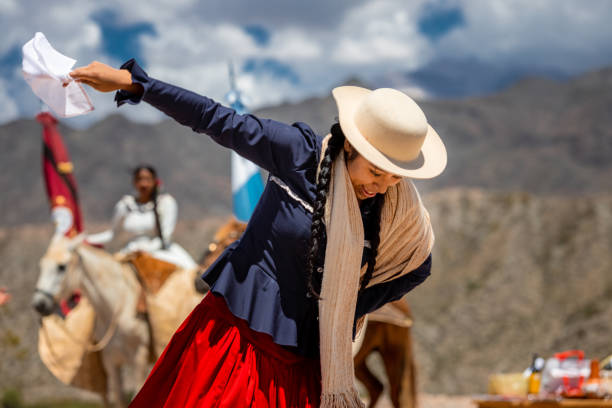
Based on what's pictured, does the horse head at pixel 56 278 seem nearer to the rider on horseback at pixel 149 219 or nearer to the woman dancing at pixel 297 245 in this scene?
the rider on horseback at pixel 149 219

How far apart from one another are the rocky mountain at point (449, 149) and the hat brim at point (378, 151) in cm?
5683

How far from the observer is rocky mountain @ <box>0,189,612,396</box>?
73.2 feet

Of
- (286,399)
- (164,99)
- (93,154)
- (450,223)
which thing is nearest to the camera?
(164,99)

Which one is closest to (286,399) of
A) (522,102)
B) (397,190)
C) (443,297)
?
(397,190)

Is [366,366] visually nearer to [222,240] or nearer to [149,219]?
[222,240]

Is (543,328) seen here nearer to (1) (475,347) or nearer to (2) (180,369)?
(1) (475,347)

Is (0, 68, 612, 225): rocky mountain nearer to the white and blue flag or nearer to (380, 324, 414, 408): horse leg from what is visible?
(380, 324, 414, 408): horse leg

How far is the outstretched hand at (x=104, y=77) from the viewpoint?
2.24 meters

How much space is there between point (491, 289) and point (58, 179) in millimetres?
21432

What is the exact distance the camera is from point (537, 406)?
219 inches

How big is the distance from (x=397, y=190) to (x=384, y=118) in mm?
282

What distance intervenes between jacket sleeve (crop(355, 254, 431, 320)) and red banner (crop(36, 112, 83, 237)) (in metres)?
5.85

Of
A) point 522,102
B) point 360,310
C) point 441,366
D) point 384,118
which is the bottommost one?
point 441,366

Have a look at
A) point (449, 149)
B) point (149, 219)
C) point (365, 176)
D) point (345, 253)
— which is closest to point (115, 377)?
point (149, 219)
